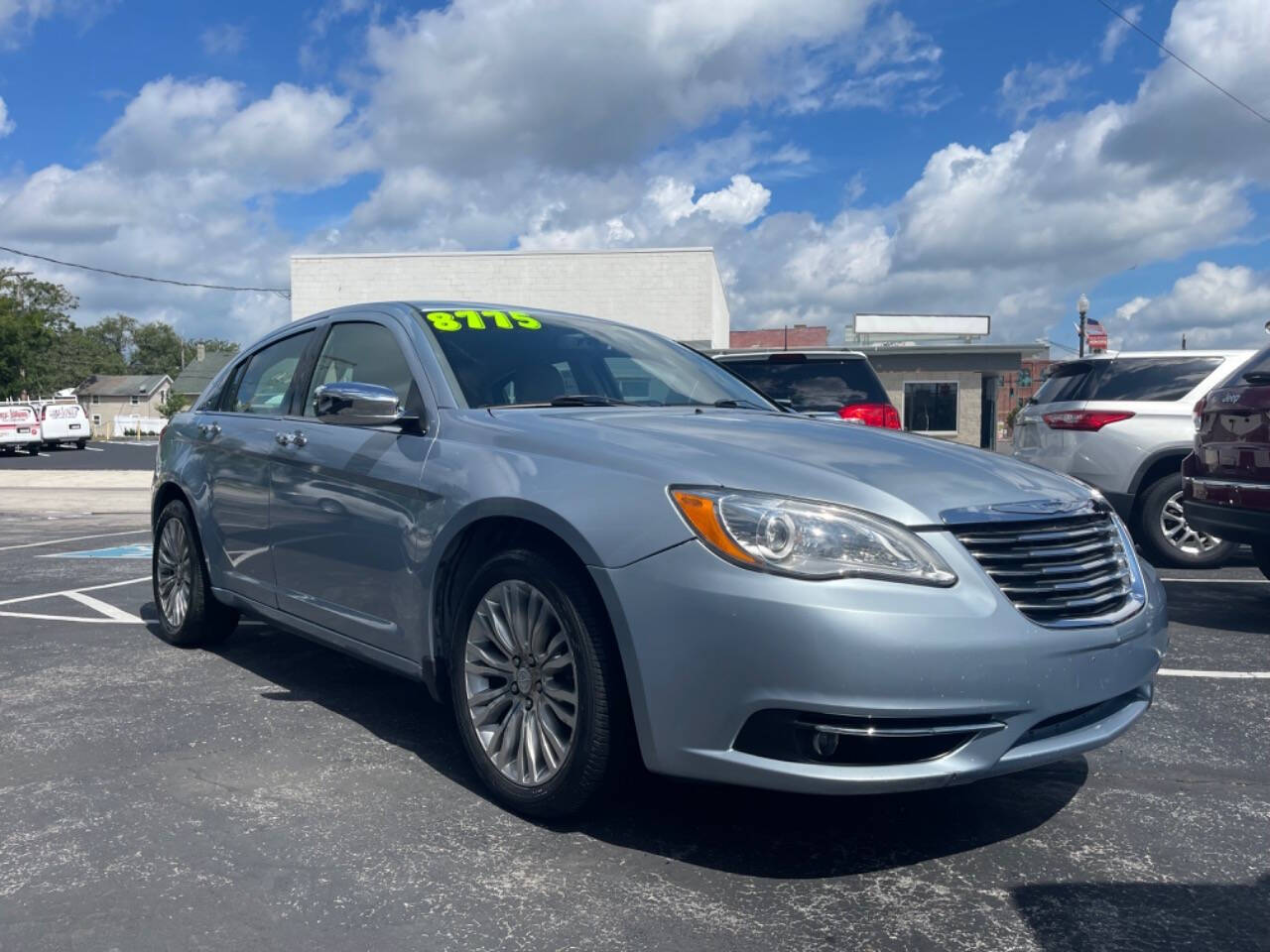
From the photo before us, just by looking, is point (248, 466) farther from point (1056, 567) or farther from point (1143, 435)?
point (1143, 435)

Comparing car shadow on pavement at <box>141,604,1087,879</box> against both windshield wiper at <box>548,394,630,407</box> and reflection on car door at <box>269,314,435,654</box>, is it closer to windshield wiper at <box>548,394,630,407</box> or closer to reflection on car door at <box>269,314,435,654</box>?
reflection on car door at <box>269,314,435,654</box>

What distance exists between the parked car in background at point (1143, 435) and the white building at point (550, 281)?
79.8ft

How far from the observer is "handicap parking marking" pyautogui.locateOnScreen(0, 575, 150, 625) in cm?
679

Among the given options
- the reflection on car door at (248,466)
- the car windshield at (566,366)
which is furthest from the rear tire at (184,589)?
the car windshield at (566,366)

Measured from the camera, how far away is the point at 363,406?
12.8 ft

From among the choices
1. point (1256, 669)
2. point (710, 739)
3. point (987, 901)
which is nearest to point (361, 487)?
point (710, 739)

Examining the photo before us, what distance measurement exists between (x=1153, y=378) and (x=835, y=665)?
23.8ft

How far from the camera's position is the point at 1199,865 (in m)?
3.09

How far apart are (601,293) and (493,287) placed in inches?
130

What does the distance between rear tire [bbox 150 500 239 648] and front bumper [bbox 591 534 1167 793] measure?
3.25 m

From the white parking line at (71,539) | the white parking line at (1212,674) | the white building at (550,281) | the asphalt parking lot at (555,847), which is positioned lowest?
the white parking line at (71,539)

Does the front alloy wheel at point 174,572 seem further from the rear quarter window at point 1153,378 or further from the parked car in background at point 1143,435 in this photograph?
the rear quarter window at point 1153,378

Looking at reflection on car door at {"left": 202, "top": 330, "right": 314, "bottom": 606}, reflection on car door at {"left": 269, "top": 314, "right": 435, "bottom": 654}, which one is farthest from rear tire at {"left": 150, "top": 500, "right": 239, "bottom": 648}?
reflection on car door at {"left": 269, "top": 314, "right": 435, "bottom": 654}

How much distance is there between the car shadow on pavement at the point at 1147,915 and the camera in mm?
2648
